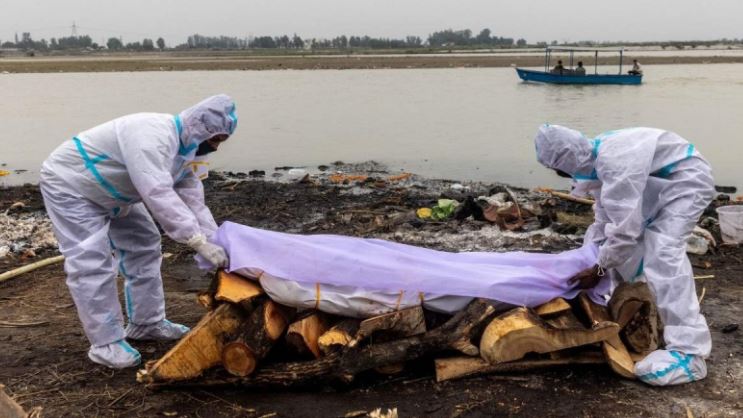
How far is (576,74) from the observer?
30.1 meters

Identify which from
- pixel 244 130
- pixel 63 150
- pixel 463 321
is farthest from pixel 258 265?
pixel 244 130

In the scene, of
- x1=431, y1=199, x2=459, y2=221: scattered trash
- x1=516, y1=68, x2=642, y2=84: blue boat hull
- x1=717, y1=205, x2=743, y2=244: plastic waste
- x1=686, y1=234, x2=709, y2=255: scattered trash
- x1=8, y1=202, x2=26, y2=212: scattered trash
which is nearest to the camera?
x1=686, y1=234, x2=709, y2=255: scattered trash

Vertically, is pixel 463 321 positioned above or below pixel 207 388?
above

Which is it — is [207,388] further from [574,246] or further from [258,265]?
[574,246]

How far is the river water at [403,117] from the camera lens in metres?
13.5

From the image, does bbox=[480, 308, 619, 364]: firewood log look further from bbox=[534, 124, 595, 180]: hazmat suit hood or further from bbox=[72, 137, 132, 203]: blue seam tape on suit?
bbox=[72, 137, 132, 203]: blue seam tape on suit

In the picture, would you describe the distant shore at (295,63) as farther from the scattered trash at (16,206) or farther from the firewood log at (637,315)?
the firewood log at (637,315)

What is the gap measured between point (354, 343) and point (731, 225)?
4986mm

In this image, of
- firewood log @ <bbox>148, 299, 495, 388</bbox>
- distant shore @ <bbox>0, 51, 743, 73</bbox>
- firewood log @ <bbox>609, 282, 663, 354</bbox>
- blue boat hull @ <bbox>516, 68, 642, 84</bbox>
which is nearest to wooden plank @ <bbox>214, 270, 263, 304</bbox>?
firewood log @ <bbox>148, 299, 495, 388</bbox>

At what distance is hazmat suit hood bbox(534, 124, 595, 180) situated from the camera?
12.6 feet

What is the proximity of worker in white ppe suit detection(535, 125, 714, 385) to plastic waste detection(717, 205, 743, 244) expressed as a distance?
3403 millimetres

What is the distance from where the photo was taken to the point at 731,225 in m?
6.72

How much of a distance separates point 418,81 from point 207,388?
3266cm

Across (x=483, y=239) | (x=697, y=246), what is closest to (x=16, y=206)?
(x=483, y=239)
